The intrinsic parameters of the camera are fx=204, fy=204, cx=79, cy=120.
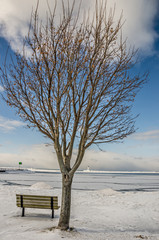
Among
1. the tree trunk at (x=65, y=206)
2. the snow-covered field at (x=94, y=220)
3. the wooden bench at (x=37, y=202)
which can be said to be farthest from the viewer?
the wooden bench at (x=37, y=202)

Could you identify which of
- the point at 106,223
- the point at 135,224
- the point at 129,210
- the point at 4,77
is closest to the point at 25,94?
the point at 4,77

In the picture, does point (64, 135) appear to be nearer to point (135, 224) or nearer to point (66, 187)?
point (66, 187)

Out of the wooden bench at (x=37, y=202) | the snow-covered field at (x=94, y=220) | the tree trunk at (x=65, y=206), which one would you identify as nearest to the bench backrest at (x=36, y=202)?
the wooden bench at (x=37, y=202)

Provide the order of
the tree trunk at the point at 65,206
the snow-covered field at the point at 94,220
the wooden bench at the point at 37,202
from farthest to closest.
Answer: the wooden bench at the point at 37,202 → the tree trunk at the point at 65,206 → the snow-covered field at the point at 94,220

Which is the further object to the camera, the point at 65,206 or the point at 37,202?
the point at 37,202

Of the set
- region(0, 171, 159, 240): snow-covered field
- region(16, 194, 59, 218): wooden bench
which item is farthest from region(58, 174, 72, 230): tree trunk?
region(16, 194, 59, 218): wooden bench

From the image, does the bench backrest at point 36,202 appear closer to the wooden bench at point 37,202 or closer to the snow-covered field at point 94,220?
the wooden bench at point 37,202

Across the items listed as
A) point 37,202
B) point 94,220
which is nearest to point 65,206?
point 37,202

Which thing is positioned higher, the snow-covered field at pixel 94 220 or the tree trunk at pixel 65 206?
the tree trunk at pixel 65 206

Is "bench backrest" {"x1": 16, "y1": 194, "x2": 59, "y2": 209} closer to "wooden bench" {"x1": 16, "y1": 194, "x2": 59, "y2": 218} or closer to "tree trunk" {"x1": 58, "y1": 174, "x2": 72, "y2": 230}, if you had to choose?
"wooden bench" {"x1": 16, "y1": 194, "x2": 59, "y2": 218}

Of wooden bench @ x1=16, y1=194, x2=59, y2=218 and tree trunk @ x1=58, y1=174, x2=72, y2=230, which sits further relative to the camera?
wooden bench @ x1=16, y1=194, x2=59, y2=218

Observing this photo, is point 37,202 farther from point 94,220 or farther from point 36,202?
point 94,220

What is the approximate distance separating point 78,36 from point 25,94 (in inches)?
126

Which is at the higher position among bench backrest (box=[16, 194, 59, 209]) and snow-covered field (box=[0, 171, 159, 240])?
bench backrest (box=[16, 194, 59, 209])
